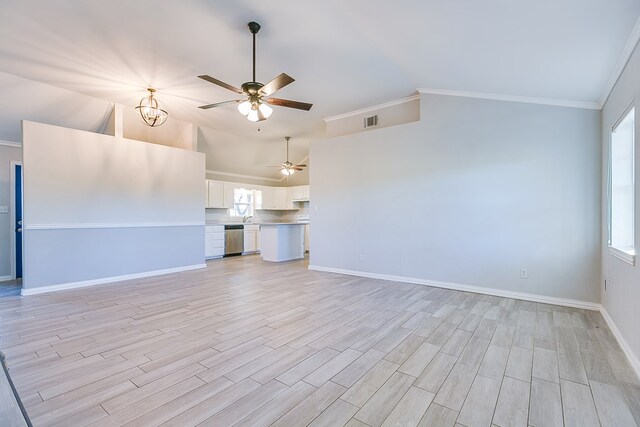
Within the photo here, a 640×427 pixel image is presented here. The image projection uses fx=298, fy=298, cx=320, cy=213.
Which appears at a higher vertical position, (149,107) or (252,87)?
(149,107)

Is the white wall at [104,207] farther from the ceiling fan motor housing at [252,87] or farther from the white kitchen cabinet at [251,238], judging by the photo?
the ceiling fan motor housing at [252,87]

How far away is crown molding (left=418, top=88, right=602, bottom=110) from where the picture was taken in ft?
11.8

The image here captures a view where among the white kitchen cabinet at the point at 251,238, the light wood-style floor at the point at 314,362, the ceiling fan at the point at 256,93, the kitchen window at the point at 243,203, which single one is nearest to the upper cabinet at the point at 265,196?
the kitchen window at the point at 243,203

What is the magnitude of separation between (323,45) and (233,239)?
19.7 ft

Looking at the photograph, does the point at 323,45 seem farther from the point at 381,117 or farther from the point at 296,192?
the point at 296,192

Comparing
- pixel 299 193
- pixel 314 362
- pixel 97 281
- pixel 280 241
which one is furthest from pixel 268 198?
pixel 314 362

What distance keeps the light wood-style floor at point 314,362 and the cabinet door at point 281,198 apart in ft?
19.8

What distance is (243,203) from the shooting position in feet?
30.5

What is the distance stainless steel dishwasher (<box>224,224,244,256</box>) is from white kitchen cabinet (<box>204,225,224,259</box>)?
15 centimetres

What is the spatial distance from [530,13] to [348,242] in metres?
4.08

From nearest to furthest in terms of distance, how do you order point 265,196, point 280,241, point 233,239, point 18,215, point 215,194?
1. point 18,215
2. point 280,241
3. point 215,194
4. point 233,239
5. point 265,196

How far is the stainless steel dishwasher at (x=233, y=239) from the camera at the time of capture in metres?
8.12

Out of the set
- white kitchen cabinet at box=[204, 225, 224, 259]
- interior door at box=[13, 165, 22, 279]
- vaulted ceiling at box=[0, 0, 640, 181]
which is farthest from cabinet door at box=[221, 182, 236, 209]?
interior door at box=[13, 165, 22, 279]

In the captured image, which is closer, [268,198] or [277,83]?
[277,83]
